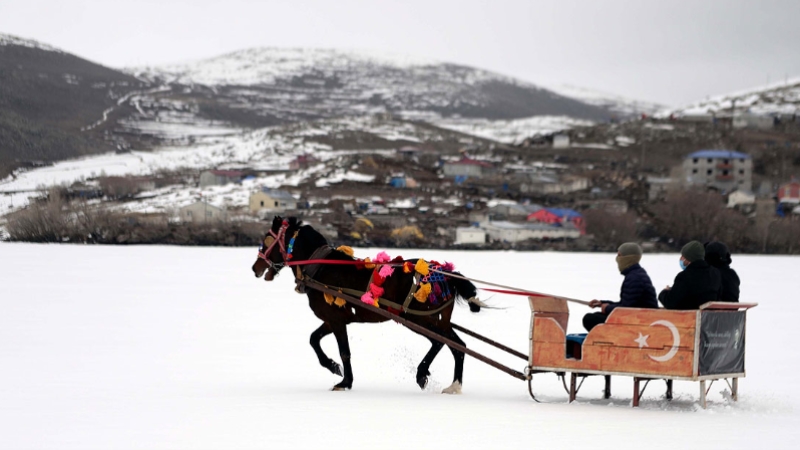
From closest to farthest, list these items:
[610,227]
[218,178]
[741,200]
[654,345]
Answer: [654,345]
[610,227]
[741,200]
[218,178]

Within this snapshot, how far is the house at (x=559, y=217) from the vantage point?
7506 centimetres

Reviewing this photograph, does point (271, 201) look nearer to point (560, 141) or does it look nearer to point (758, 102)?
point (560, 141)

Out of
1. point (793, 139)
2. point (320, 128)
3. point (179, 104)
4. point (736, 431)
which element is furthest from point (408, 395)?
point (179, 104)

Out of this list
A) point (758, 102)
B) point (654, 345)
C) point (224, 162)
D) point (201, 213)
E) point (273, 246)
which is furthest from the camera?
point (758, 102)

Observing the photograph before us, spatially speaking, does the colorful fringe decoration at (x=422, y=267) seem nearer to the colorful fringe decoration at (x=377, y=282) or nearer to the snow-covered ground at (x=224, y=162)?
the colorful fringe decoration at (x=377, y=282)

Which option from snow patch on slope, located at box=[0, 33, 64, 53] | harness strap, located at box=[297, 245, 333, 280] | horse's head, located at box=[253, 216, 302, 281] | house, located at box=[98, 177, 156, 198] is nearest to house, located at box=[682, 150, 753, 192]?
house, located at box=[98, 177, 156, 198]

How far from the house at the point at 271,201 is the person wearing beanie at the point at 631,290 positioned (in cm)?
6605

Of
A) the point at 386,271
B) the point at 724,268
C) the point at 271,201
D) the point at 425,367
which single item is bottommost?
the point at 271,201

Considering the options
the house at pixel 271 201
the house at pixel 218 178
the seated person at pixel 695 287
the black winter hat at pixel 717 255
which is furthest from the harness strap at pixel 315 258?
the house at pixel 218 178

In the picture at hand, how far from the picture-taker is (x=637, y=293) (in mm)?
8461

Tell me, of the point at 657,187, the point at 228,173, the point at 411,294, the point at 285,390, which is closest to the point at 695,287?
the point at 411,294

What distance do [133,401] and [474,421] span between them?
131 inches

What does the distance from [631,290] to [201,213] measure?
204ft

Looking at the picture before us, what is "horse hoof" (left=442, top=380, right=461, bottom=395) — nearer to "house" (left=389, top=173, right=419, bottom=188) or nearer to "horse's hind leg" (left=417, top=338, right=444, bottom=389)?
"horse's hind leg" (left=417, top=338, right=444, bottom=389)
